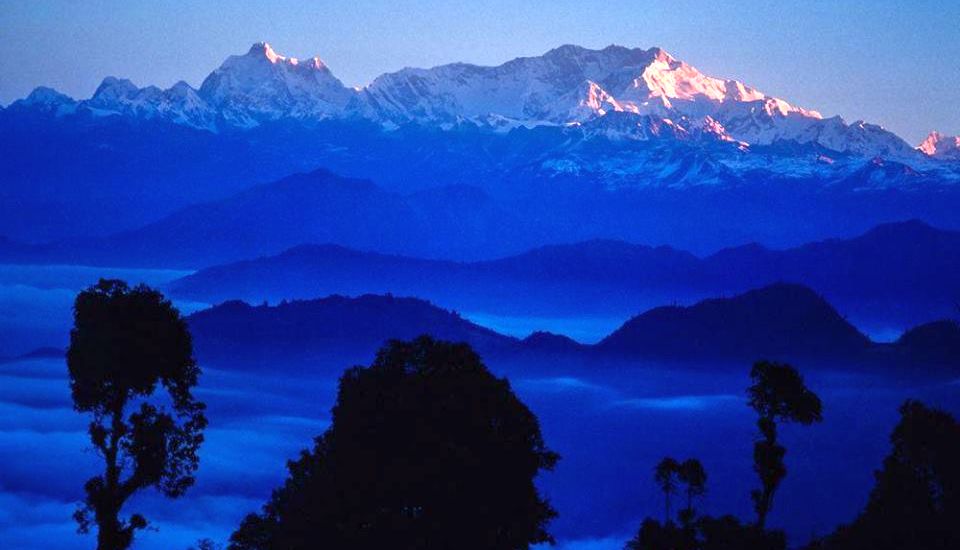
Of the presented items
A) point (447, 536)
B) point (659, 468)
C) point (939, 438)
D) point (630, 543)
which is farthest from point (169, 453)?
point (939, 438)

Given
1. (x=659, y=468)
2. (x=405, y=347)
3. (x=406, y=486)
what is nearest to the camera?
(x=406, y=486)

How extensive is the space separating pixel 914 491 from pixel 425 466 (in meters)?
21.1

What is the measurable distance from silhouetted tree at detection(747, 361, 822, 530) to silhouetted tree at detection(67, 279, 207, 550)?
22998 mm

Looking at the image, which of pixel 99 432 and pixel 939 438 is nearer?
pixel 99 432

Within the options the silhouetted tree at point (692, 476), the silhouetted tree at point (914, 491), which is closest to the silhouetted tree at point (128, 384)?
the silhouetted tree at point (692, 476)

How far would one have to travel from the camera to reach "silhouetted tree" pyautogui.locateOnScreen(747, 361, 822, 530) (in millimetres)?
54062

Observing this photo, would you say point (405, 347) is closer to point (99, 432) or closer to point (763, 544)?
point (99, 432)

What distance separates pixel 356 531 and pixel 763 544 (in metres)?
15.7

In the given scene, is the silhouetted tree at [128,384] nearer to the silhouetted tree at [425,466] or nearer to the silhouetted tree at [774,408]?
the silhouetted tree at [425,466]

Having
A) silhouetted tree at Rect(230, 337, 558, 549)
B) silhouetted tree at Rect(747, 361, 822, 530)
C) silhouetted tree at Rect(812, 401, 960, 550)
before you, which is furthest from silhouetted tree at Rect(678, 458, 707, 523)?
silhouetted tree at Rect(230, 337, 558, 549)

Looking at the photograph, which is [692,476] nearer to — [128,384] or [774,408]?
[774,408]

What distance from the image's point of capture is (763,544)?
165ft

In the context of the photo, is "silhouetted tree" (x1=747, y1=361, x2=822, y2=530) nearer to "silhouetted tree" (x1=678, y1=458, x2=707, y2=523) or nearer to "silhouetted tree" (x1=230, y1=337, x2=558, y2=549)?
"silhouetted tree" (x1=678, y1=458, x2=707, y2=523)

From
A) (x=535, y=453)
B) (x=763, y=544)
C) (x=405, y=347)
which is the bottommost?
(x=763, y=544)
